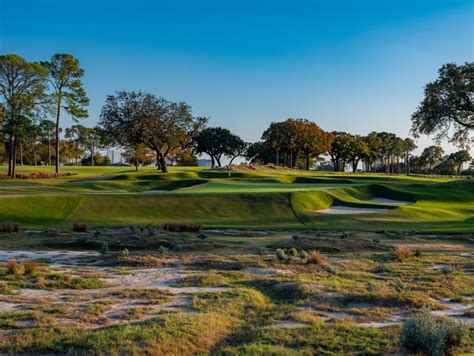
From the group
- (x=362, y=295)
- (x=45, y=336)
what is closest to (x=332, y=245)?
(x=362, y=295)

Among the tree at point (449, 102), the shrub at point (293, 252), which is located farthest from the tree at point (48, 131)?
the shrub at point (293, 252)

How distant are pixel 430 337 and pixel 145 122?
5571 cm

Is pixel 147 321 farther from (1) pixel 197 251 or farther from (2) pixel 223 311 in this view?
(1) pixel 197 251

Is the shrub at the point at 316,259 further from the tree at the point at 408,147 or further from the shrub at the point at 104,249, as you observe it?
the tree at the point at 408,147

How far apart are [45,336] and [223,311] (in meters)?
3.19

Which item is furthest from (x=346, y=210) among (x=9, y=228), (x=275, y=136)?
(x=275, y=136)

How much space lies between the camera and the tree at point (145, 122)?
60.5 meters

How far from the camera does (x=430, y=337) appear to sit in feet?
23.1

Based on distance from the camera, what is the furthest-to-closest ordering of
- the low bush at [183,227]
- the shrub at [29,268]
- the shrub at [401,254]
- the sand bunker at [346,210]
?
the sand bunker at [346,210], the low bush at [183,227], the shrub at [401,254], the shrub at [29,268]

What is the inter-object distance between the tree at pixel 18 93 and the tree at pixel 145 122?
10.3 metres

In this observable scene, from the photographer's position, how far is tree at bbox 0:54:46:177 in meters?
50.2

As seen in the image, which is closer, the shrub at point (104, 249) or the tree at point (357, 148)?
the shrub at point (104, 249)

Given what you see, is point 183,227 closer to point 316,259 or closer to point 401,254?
point 316,259

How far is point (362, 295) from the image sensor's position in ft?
34.7
